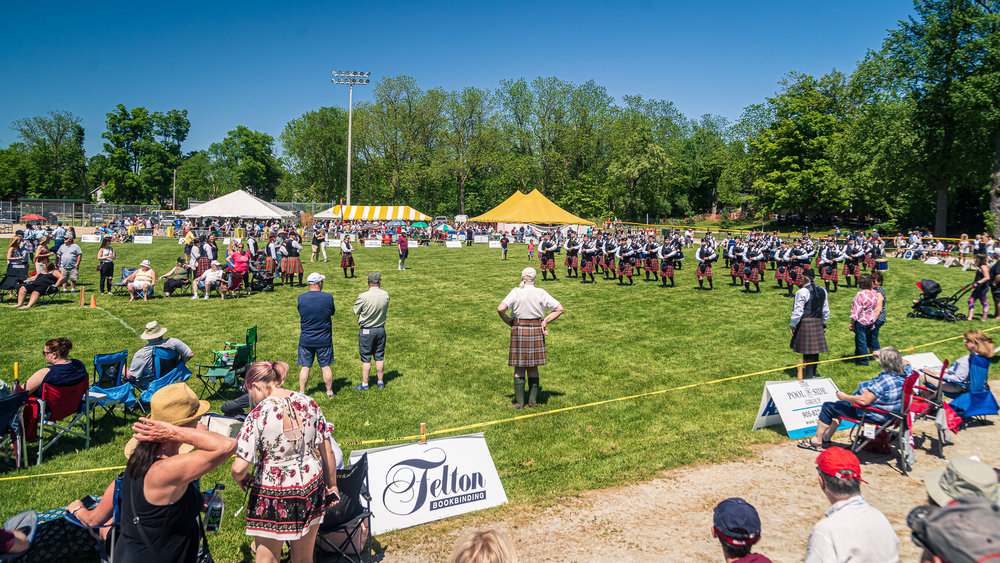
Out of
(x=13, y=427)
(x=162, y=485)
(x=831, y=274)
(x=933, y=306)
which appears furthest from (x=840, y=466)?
(x=831, y=274)

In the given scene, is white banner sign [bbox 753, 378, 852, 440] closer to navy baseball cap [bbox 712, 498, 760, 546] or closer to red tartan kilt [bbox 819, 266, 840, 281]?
navy baseball cap [bbox 712, 498, 760, 546]

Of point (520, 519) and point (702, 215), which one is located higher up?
point (702, 215)

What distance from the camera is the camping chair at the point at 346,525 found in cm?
427

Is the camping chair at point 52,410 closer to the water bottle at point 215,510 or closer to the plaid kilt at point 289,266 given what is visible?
the water bottle at point 215,510

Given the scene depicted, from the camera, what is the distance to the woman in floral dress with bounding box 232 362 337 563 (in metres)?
3.41

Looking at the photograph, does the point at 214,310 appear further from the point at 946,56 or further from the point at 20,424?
the point at 946,56

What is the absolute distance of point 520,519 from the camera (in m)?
5.14

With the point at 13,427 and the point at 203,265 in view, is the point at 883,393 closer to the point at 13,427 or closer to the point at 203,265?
the point at 13,427

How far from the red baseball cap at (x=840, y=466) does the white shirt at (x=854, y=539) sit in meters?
0.19

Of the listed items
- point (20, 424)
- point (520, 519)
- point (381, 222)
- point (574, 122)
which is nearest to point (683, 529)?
point (520, 519)

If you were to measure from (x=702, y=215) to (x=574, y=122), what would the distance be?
75.4 ft

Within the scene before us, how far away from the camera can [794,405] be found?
729cm

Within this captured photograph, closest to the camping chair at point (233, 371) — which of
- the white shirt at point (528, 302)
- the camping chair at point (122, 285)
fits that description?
the white shirt at point (528, 302)

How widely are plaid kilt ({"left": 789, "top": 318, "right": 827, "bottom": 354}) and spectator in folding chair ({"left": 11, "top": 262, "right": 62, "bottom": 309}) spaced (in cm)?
1748
